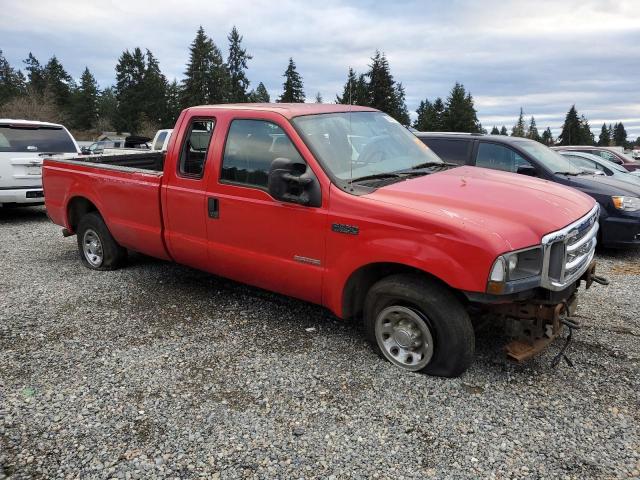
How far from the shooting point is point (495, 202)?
348cm

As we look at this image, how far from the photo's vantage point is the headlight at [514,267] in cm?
304

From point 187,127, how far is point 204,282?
1.86 meters

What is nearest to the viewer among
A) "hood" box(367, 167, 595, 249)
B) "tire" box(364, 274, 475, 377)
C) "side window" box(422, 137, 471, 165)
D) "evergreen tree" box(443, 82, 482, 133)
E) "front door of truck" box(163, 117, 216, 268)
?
"hood" box(367, 167, 595, 249)

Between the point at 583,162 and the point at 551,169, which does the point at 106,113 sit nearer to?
the point at 583,162

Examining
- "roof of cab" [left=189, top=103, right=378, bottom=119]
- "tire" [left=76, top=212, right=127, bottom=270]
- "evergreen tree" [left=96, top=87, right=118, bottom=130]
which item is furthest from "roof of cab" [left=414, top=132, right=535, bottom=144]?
"evergreen tree" [left=96, top=87, right=118, bottom=130]

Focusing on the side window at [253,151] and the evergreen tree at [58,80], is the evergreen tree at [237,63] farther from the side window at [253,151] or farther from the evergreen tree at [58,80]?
the side window at [253,151]

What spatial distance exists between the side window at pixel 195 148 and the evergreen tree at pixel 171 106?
75030mm

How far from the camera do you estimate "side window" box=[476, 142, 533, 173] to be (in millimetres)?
7535

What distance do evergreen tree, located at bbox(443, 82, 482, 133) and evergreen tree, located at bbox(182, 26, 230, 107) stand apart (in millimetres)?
33368

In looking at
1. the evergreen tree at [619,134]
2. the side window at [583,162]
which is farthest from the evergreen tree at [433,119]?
the side window at [583,162]

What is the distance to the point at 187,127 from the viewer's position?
4895 mm

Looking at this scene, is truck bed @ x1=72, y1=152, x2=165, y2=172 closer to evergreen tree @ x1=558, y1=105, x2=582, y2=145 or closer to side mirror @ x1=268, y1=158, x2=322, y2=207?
side mirror @ x1=268, y1=158, x2=322, y2=207

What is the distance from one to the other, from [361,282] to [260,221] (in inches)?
39.9

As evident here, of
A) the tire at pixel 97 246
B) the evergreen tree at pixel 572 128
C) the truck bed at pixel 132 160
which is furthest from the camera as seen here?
the evergreen tree at pixel 572 128
